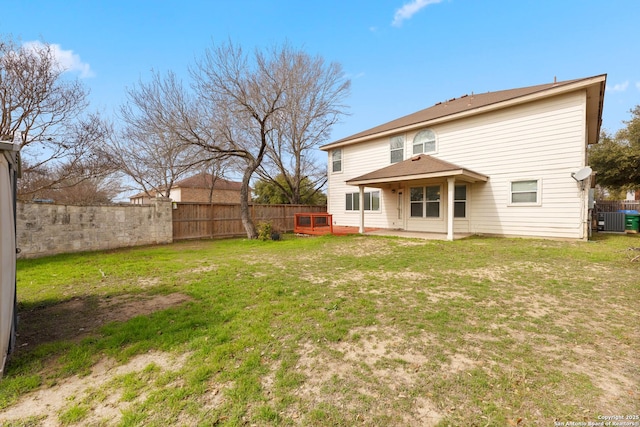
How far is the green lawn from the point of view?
6.19ft

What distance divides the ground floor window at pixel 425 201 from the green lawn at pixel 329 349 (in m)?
6.74

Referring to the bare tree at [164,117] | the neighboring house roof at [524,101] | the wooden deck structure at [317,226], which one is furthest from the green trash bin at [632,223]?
the bare tree at [164,117]

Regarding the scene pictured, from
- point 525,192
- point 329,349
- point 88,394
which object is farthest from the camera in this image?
point 525,192

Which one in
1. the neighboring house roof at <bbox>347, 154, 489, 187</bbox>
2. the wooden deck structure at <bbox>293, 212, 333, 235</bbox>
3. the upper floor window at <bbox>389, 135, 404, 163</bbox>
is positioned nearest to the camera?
the neighboring house roof at <bbox>347, 154, 489, 187</bbox>

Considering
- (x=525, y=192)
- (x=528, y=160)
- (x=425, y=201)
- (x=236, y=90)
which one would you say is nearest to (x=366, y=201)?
(x=425, y=201)

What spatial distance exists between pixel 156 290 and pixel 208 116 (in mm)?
9951

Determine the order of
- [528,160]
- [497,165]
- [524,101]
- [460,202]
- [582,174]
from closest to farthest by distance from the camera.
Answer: [582,174], [524,101], [528,160], [497,165], [460,202]

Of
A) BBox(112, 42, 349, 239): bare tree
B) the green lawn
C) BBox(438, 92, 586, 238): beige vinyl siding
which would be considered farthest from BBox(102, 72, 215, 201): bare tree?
BBox(438, 92, 586, 238): beige vinyl siding

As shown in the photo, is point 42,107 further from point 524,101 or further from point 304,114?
point 524,101

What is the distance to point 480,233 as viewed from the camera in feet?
36.3

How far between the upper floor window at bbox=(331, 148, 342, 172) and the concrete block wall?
30.2 feet

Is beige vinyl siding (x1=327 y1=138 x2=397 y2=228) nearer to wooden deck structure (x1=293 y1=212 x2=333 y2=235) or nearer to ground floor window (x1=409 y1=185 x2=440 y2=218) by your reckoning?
ground floor window (x1=409 y1=185 x2=440 y2=218)

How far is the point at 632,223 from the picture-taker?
1206cm

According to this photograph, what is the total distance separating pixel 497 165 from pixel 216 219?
41.1ft
